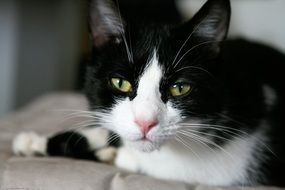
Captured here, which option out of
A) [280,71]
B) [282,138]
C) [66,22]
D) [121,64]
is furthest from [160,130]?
[66,22]

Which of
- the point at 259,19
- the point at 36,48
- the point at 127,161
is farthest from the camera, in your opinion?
the point at 36,48

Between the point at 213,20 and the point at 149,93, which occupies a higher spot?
the point at 213,20

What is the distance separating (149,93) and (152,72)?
55 millimetres

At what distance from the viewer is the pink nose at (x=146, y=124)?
865mm

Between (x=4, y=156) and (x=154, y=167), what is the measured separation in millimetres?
388

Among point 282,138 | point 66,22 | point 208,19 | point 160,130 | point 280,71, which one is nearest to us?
point 160,130

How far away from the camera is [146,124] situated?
87 centimetres

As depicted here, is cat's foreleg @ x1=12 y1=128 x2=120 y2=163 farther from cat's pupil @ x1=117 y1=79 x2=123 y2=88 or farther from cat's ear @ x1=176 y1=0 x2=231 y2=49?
cat's ear @ x1=176 y1=0 x2=231 y2=49

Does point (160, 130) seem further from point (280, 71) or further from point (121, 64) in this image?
point (280, 71)

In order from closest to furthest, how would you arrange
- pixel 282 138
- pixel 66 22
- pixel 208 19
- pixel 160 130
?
pixel 160 130 < pixel 208 19 < pixel 282 138 < pixel 66 22

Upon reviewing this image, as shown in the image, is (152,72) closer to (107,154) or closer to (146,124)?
(146,124)

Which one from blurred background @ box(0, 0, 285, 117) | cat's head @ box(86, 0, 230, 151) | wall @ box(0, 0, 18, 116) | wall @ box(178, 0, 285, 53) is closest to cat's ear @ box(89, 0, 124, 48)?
cat's head @ box(86, 0, 230, 151)

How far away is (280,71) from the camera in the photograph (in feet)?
4.19

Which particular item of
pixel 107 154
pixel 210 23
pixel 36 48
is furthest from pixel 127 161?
pixel 36 48
